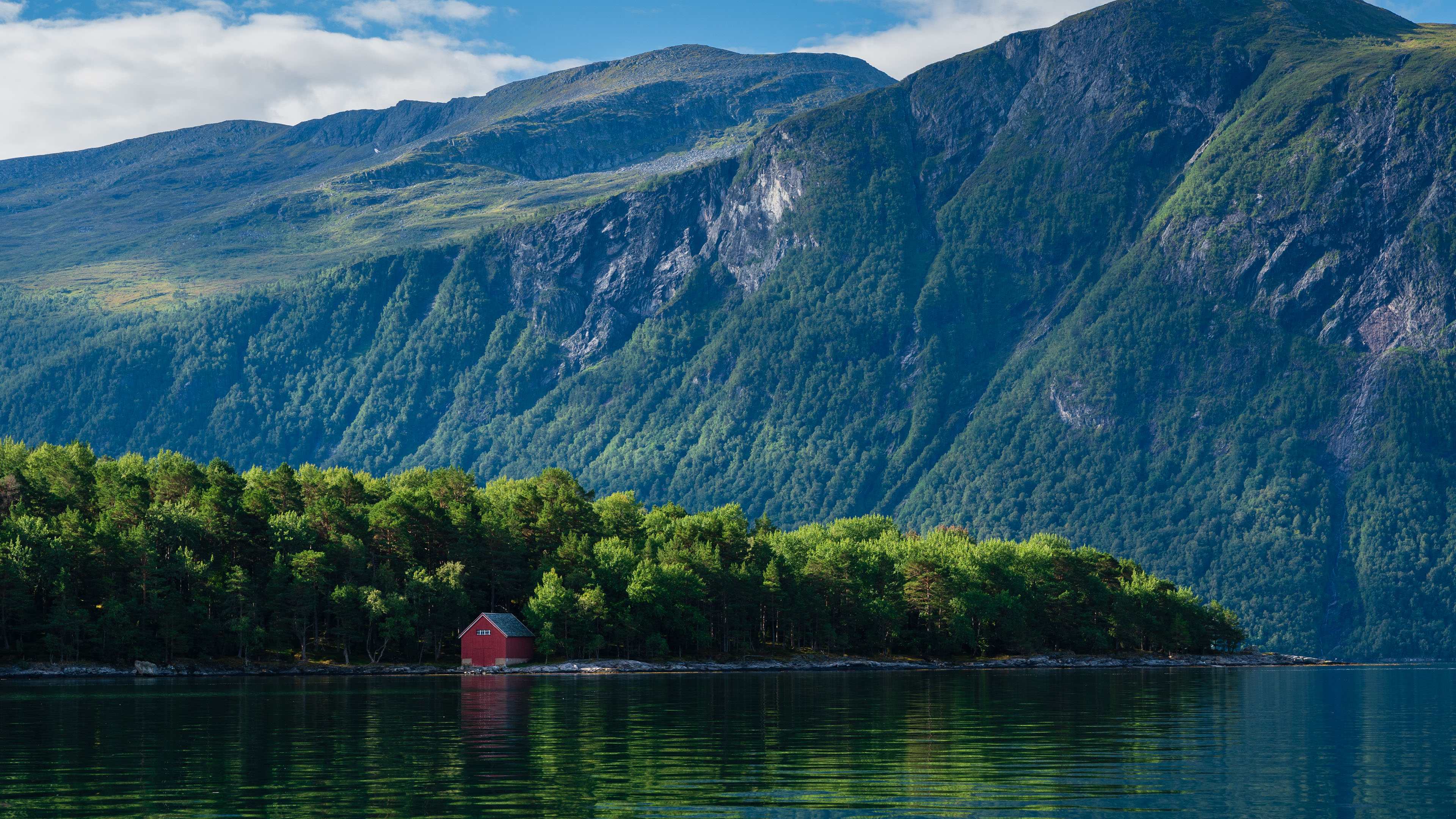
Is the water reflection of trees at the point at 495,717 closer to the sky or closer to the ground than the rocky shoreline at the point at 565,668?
closer to the sky

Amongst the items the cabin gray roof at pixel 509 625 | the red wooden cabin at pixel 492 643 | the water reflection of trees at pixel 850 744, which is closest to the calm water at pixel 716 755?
the water reflection of trees at pixel 850 744

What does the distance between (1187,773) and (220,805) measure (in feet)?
98.8

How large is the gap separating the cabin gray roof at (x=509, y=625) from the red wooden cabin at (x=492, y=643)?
0.04 meters

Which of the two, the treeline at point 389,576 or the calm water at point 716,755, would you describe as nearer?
the calm water at point 716,755

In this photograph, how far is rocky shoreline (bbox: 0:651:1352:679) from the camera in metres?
138

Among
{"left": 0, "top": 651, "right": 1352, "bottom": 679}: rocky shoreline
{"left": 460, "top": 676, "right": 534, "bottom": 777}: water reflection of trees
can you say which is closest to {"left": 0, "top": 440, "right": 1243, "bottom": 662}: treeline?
{"left": 0, "top": 651, "right": 1352, "bottom": 679}: rocky shoreline

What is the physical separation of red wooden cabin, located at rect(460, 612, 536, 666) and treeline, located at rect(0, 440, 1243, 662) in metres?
4.01

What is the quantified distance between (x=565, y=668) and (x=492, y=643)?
8320 millimetres

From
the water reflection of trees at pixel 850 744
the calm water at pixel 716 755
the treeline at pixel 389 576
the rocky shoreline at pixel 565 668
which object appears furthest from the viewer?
the treeline at pixel 389 576

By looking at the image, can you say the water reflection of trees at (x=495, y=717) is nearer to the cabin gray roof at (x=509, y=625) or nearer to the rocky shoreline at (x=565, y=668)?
the rocky shoreline at (x=565, y=668)

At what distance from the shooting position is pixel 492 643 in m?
158

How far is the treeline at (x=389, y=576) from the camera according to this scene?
14300 cm

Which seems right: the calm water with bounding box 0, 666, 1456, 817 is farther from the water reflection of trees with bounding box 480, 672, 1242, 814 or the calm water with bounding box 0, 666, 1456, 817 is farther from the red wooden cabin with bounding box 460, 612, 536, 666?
the red wooden cabin with bounding box 460, 612, 536, 666

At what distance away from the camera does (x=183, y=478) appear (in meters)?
168
